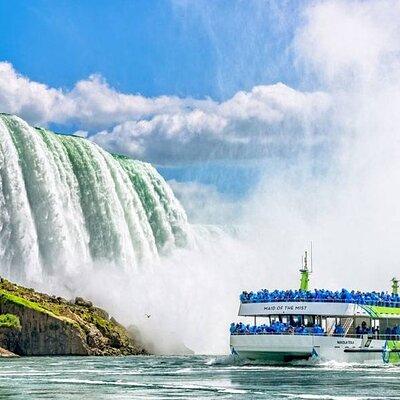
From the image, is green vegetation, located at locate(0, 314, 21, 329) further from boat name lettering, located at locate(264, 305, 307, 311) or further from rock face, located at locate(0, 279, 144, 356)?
boat name lettering, located at locate(264, 305, 307, 311)

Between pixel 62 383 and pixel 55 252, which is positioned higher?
pixel 55 252

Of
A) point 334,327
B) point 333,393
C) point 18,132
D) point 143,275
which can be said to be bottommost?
point 333,393

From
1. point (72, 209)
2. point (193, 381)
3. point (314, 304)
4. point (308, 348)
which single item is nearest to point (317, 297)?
point (314, 304)

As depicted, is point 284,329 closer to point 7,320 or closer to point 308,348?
point 308,348

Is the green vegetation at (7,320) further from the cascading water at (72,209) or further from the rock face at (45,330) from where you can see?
the cascading water at (72,209)

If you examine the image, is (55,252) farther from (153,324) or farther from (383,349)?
(383,349)

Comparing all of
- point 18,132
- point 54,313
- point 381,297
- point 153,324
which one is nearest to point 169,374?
point 381,297
